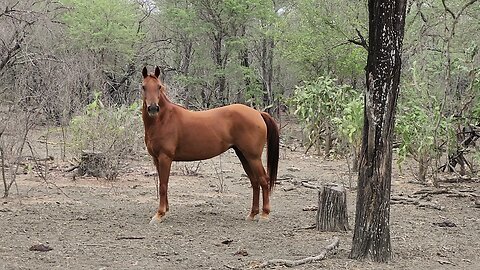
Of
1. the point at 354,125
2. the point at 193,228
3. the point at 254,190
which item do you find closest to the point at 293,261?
the point at 193,228

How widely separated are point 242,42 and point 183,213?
24.6m

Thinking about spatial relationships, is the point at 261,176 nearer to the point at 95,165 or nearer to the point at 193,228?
the point at 193,228

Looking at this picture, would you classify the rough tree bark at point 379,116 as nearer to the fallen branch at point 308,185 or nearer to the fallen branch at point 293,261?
the fallen branch at point 293,261

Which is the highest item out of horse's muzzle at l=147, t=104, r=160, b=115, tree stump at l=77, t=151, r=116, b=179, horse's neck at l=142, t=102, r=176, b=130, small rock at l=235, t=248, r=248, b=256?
horse's muzzle at l=147, t=104, r=160, b=115

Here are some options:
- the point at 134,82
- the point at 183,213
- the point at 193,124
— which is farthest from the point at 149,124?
the point at 134,82

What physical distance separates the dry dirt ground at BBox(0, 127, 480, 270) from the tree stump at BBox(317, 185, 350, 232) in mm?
166

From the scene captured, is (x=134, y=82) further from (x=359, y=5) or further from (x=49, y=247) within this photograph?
(x=49, y=247)

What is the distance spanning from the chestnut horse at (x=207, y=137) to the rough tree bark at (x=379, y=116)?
8.55 feet

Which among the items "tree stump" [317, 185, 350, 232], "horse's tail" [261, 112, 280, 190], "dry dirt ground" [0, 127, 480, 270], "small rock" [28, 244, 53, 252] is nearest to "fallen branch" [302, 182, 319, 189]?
"dry dirt ground" [0, 127, 480, 270]

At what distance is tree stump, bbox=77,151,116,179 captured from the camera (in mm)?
12461

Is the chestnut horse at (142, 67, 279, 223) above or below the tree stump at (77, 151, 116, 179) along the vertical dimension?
above

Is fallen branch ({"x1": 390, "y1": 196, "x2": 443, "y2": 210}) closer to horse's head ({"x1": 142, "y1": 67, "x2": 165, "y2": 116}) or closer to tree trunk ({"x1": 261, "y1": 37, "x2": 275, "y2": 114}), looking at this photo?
horse's head ({"x1": 142, "y1": 67, "x2": 165, "y2": 116})

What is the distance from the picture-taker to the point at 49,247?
6.86 m

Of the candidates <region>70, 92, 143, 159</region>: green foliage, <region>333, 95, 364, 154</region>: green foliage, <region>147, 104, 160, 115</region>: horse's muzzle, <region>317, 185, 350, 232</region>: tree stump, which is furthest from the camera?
<region>70, 92, 143, 159</region>: green foliage
